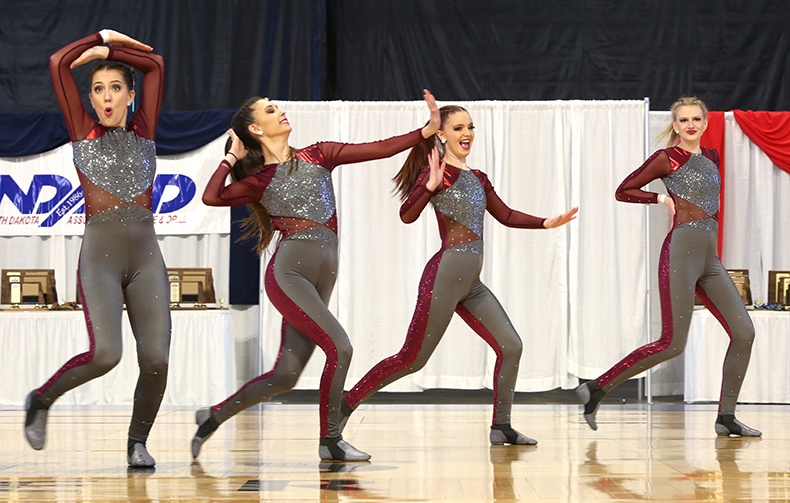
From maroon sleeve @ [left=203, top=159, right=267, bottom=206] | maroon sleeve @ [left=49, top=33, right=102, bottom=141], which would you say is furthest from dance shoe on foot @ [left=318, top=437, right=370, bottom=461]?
maroon sleeve @ [left=49, top=33, right=102, bottom=141]

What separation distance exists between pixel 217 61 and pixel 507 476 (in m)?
6.37

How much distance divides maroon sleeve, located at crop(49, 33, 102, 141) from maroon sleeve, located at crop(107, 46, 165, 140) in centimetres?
13

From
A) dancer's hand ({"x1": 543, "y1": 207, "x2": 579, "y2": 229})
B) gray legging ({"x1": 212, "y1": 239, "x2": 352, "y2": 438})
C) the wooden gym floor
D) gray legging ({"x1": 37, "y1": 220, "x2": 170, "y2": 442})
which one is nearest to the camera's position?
the wooden gym floor

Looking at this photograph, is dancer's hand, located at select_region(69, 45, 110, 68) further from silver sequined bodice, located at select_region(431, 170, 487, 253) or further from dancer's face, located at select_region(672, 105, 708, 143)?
dancer's face, located at select_region(672, 105, 708, 143)

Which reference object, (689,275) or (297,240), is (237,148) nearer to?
(297,240)

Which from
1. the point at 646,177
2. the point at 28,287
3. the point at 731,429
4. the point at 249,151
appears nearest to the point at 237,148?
the point at 249,151

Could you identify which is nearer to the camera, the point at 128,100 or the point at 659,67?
the point at 128,100

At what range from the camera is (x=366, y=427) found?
5.68 metres

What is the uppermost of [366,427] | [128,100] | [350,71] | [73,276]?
[350,71]

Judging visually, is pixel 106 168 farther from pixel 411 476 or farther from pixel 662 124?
pixel 662 124

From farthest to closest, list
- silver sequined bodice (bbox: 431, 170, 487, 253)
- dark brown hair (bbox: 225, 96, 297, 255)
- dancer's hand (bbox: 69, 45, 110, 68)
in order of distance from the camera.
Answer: silver sequined bodice (bbox: 431, 170, 487, 253), dark brown hair (bbox: 225, 96, 297, 255), dancer's hand (bbox: 69, 45, 110, 68)

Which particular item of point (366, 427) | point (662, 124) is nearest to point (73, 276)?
point (366, 427)

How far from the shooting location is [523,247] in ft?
26.7

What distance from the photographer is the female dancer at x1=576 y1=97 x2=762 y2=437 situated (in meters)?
4.94
